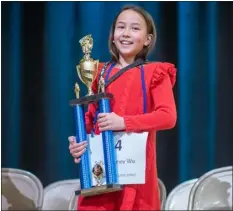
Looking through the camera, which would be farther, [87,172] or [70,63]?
[70,63]

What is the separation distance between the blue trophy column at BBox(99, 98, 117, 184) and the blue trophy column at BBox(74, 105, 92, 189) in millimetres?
45

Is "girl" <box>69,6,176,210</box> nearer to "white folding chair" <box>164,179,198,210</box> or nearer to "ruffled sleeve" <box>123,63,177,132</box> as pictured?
"ruffled sleeve" <box>123,63,177,132</box>

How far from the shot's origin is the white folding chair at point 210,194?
166 centimetres

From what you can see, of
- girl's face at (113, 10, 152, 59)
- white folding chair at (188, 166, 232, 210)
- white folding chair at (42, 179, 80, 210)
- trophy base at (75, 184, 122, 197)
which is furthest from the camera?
white folding chair at (42, 179, 80, 210)

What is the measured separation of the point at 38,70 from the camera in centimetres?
182

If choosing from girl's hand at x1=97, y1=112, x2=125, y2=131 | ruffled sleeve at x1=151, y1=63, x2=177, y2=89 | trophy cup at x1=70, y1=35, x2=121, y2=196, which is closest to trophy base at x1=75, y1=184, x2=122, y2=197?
trophy cup at x1=70, y1=35, x2=121, y2=196

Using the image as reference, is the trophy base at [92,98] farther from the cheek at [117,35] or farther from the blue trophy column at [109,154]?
the cheek at [117,35]

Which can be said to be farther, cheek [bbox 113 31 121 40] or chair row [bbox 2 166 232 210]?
chair row [bbox 2 166 232 210]

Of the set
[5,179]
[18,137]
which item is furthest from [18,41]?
[5,179]

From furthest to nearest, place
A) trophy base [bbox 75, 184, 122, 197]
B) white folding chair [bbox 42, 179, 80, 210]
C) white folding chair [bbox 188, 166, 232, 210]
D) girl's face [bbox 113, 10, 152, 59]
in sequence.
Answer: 1. white folding chair [bbox 42, 179, 80, 210]
2. white folding chair [bbox 188, 166, 232, 210]
3. girl's face [bbox 113, 10, 152, 59]
4. trophy base [bbox 75, 184, 122, 197]

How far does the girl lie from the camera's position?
1.04 metres

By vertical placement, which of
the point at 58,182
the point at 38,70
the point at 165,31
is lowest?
the point at 58,182

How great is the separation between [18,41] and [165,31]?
54cm

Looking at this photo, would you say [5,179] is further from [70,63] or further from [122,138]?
[122,138]
